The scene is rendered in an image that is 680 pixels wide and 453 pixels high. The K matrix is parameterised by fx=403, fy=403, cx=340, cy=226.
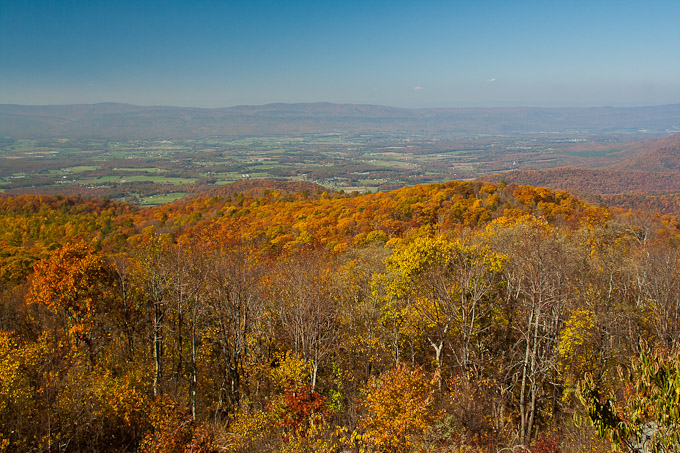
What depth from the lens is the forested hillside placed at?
39.5ft

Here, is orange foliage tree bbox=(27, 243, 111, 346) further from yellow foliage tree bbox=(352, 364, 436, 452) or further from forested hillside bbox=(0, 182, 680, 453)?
yellow foliage tree bbox=(352, 364, 436, 452)

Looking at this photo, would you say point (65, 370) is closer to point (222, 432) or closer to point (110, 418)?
point (110, 418)

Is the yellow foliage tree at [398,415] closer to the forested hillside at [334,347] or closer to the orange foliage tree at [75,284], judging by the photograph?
the forested hillside at [334,347]

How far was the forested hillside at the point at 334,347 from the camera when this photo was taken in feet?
39.5

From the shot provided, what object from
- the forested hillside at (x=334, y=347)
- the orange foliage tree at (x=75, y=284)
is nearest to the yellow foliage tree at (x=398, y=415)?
the forested hillside at (x=334, y=347)

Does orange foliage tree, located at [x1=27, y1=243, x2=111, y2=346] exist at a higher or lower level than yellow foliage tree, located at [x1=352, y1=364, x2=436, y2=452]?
higher

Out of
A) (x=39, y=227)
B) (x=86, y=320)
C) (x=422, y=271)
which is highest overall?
(x=422, y=271)

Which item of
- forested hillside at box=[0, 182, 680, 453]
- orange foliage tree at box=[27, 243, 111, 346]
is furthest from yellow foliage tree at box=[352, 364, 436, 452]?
orange foliage tree at box=[27, 243, 111, 346]

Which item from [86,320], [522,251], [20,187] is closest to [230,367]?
[86,320]

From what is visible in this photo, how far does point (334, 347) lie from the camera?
1809cm

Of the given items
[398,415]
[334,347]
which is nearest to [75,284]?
[334,347]

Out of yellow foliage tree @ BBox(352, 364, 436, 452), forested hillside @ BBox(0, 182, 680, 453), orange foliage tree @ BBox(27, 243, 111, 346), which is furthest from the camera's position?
orange foliage tree @ BBox(27, 243, 111, 346)

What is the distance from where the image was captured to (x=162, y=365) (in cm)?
1952

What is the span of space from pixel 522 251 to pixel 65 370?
1879 centimetres
